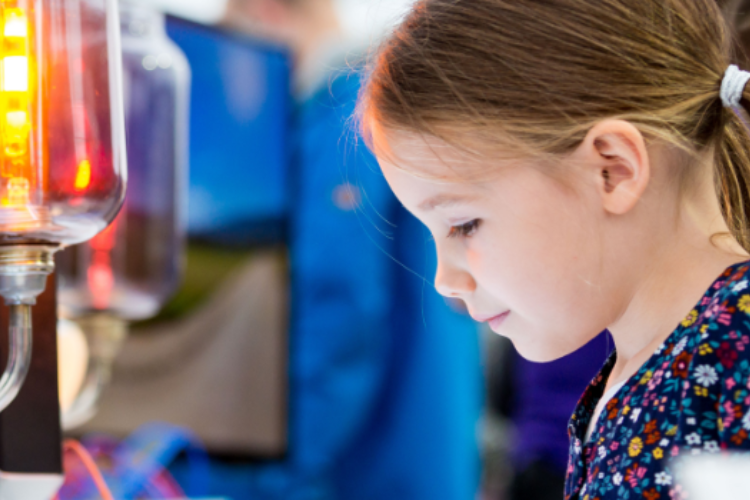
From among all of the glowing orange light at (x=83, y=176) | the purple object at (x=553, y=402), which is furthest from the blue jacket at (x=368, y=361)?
the glowing orange light at (x=83, y=176)

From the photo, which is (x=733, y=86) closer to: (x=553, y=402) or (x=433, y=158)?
(x=433, y=158)

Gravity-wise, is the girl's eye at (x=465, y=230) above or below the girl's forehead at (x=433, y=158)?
below

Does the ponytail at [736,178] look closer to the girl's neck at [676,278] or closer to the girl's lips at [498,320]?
the girl's neck at [676,278]

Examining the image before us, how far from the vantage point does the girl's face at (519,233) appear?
0.49 metres

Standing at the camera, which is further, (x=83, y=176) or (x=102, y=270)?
(x=102, y=270)

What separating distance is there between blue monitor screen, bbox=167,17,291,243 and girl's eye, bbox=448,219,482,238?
0.89m

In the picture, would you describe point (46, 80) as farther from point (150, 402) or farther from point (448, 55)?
point (150, 402)

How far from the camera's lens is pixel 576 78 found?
0.48 m

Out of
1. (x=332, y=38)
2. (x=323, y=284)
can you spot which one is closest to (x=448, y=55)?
(x=323, y=284)

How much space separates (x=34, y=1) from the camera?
0.44 metres

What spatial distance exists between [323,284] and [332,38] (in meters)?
0.53

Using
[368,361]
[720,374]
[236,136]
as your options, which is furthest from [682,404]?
[236,136]

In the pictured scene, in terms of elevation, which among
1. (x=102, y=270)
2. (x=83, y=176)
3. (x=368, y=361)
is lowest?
(x=368, y=361)

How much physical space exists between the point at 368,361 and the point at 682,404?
975 mm
